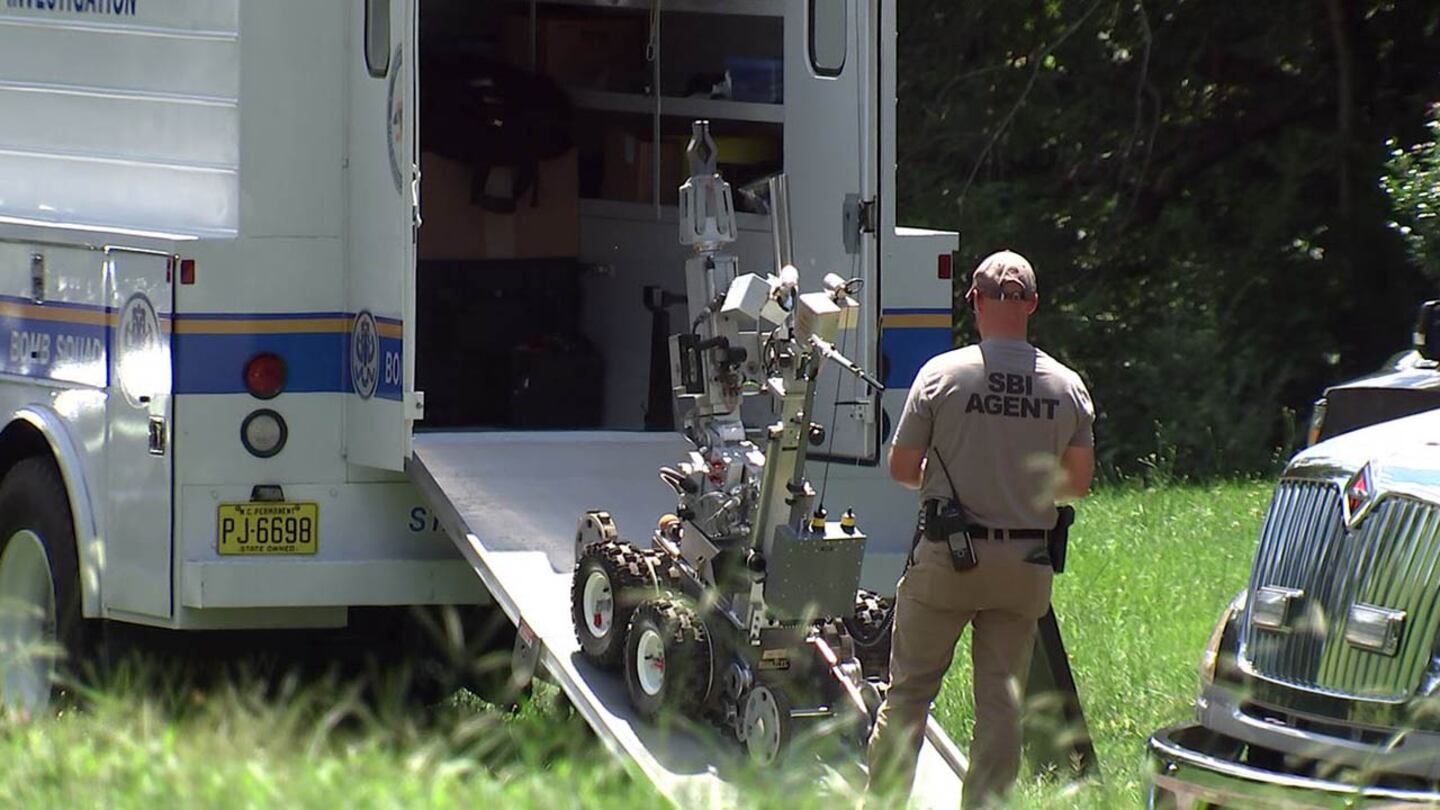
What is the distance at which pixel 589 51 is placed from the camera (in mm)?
9781

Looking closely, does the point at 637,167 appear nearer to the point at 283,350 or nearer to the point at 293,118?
the point at 293,118

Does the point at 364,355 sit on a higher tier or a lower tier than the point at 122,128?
lower

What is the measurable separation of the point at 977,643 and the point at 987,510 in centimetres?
36

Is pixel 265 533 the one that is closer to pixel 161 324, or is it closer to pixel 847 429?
pixel 161 324

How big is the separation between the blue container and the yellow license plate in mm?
2379

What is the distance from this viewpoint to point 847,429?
759 centimetres

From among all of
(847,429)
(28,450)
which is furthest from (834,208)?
(28,450)

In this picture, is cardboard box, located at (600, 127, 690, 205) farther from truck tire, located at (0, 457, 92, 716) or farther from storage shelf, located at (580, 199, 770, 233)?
truck tire, located at (0, 457, 92, 716)

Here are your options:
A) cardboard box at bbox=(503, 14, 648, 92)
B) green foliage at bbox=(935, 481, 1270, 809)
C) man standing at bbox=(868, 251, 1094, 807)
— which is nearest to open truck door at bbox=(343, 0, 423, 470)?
man standing at bbox=(868, 251, 1094, 807)

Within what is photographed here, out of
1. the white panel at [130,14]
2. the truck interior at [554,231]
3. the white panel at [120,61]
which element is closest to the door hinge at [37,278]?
the white panel at [120,61]

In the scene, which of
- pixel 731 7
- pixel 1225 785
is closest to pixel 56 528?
pixel 731 7

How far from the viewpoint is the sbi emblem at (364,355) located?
7.27 metres

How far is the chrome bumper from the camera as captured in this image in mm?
5160

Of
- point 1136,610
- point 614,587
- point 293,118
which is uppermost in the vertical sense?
point 293,118
